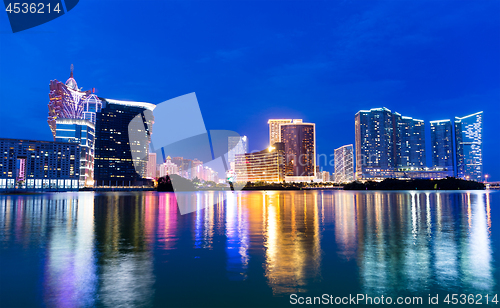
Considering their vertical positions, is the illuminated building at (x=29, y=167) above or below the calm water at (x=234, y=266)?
above

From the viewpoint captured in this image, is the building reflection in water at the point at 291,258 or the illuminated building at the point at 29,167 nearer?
the building reflection in water at the point at 291,258

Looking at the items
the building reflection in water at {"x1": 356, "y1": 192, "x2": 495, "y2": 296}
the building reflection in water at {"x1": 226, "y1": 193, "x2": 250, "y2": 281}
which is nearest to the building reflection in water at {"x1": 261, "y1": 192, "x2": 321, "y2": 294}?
the building reflection in water at {"x1": 226, "y1": 193, "x2": 250, "y2": 281}

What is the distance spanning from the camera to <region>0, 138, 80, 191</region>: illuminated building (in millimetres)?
179500

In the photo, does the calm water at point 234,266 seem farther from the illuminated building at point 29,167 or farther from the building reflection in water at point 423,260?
the illuminated building at point 29,167

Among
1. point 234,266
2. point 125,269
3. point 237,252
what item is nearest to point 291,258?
point 234,266

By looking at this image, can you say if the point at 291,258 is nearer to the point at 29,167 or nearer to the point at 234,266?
the point at 234,266

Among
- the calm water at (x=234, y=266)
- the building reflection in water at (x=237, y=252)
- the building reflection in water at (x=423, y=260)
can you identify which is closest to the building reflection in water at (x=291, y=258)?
the calm water at (x=234, y=266)

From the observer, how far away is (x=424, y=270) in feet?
36.0

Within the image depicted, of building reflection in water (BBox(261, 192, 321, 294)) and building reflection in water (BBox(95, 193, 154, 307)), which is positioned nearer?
building reflection in water (BBox(95, 193, 154, 307))

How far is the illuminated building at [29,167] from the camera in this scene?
180m

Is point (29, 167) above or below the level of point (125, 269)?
above

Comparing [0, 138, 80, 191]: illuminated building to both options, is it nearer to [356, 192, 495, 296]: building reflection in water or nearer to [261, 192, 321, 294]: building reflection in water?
[261, 192, 321, 294]: building reflection in water

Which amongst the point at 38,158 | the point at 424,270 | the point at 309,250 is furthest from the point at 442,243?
the point at 38,158

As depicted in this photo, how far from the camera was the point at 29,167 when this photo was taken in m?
190
